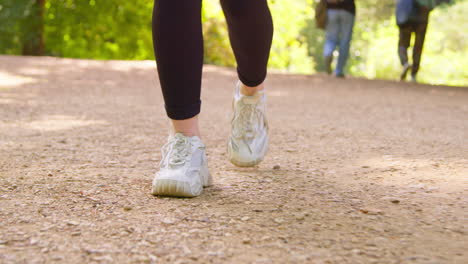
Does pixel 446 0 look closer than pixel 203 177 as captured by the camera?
No

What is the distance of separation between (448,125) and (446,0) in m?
4.88

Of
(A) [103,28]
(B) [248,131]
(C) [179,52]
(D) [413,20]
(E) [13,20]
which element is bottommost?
(A) [103,28]

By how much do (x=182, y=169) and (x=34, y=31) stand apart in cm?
1356

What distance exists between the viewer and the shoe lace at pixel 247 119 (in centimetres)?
220

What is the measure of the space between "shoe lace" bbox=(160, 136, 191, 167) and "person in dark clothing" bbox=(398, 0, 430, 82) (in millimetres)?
7198

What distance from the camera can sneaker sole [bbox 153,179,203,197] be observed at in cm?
175

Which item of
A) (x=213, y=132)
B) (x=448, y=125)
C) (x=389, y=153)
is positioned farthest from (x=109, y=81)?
(x=389, y=153)

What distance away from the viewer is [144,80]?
7.39 metres

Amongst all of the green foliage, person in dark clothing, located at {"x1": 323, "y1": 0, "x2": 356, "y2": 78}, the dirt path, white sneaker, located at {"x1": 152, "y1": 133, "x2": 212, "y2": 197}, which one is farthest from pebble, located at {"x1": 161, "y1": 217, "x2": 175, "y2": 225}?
the green foliage

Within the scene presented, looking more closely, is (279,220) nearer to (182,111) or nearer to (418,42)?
(182,111)

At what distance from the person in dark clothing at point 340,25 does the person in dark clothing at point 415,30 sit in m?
0.82

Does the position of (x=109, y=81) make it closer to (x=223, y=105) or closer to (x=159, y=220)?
(x=223, y=105)

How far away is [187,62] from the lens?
177 cm

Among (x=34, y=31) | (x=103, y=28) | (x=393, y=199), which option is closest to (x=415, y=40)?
(x=393, y=199)
